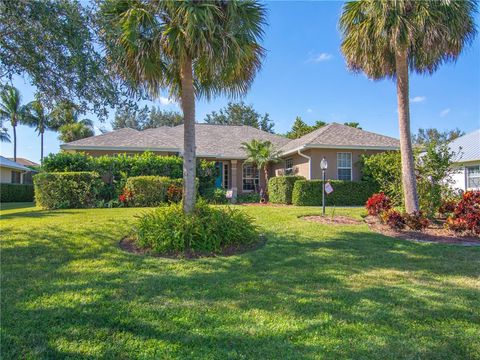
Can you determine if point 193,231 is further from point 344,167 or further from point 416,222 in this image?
point 344,167

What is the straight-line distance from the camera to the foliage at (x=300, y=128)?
32.8 m

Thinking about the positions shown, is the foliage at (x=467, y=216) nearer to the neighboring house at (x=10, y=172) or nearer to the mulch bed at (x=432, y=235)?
the mulch bed at (x=432, y=235)

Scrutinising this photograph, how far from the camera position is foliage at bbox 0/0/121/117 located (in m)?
5.86

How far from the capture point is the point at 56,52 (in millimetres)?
6359

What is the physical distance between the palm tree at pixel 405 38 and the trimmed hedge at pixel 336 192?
576 centimetres

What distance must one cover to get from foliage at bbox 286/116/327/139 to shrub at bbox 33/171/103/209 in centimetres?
2374

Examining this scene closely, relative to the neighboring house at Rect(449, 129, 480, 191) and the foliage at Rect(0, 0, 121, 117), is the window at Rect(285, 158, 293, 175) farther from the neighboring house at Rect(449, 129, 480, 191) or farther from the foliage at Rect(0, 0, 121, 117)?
the foliage at Rect(0, 0, 121, 117)

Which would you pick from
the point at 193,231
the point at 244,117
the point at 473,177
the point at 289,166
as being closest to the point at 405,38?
the point at 193,231

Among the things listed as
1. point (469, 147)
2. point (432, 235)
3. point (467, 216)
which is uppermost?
point (469, 147)

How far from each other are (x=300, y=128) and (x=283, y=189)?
19.0m

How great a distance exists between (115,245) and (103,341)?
4.04 metres

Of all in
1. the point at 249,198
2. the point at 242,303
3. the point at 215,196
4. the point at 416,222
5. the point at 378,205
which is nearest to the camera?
the point at 242,303

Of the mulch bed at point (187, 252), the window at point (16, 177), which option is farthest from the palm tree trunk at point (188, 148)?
the window at point (16, 177)

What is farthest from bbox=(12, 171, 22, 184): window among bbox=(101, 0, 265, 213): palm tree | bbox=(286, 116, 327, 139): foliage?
bbox=(286, 116, 327, 139): foliage
